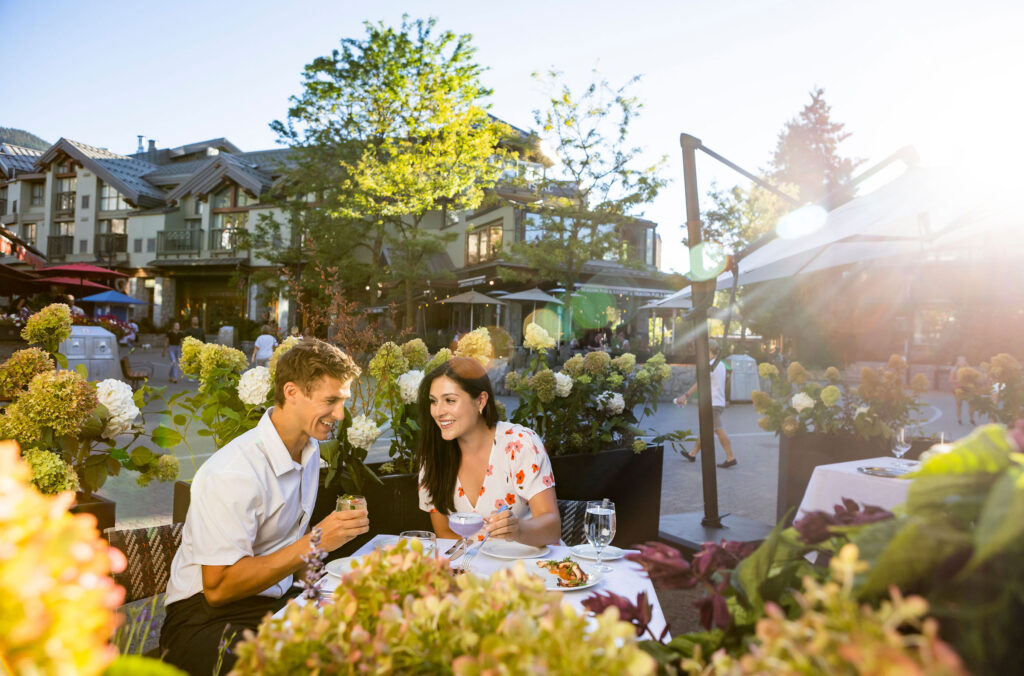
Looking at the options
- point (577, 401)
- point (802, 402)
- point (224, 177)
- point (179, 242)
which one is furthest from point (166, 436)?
point (179, 242)

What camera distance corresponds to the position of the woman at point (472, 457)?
3.31m

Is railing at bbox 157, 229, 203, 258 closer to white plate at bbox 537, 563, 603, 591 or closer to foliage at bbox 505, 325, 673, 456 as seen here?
foliage at bbox 505, 325, 673, 456

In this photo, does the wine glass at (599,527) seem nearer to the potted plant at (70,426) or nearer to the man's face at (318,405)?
the man's face at (318,405)

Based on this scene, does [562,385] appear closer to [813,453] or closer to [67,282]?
[813,453]

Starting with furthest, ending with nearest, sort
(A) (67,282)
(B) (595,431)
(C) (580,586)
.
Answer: (A) (67,282), (B) (595,431), (C) (580,586)

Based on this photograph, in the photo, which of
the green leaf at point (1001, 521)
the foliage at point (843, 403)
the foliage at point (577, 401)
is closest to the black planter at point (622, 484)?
the foliage at point (577, 401)

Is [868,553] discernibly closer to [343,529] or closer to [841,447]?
[343,529]

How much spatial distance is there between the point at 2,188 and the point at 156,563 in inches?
2005

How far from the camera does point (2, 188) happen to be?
41.8m

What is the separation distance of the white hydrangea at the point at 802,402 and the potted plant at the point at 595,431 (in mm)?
961

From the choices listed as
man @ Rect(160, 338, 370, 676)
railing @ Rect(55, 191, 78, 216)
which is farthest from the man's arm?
railing @ Rect(55, 191, 78, 216)

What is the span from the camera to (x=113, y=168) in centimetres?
3941

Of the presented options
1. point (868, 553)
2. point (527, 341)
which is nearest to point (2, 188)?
point (527, 341)

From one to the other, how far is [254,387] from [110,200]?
4344cm
